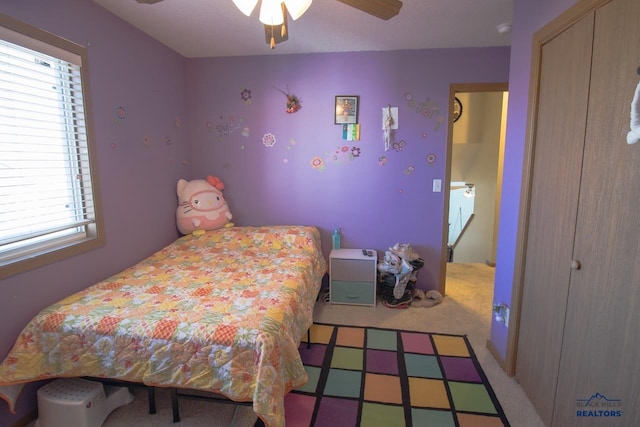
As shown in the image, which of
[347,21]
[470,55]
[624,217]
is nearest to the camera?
[624,217]

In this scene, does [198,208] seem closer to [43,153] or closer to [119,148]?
[119,148]

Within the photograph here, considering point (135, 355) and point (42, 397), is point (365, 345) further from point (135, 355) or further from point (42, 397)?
point (42, 397)

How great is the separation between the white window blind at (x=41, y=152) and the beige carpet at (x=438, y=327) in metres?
1.06

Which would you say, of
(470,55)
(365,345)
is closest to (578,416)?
(365,345)

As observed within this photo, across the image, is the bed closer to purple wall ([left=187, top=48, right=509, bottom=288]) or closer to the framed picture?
purple wall ([left=187, top=48, right=509, bottom=288])

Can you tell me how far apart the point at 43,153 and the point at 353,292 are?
7.94ft

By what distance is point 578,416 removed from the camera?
137 cm

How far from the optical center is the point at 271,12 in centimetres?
133

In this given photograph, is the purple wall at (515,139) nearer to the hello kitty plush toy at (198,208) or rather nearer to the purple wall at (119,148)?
the hello kitty plush toy at (198,208)

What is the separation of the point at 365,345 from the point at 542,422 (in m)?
1.06

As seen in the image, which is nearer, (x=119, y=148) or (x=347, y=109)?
(x=119, y=148)

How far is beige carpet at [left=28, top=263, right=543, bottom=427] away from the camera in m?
1.67

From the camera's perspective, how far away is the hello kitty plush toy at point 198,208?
2.96 m

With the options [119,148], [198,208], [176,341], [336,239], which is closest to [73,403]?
[176,341]
